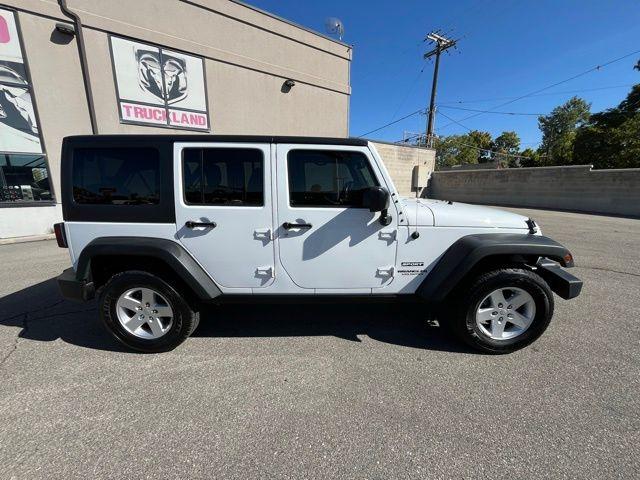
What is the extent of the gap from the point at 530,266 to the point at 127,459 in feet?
11.4

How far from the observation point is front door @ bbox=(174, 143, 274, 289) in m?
2.47

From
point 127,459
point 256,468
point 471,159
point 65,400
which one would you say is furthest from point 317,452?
point 471,159

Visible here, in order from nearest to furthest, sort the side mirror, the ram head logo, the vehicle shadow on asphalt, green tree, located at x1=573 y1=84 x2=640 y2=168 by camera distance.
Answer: the side mirror
the vehicle shadow on asphalt
the ram head logo
green tree, located at x1=573 y1=84 x2=640 y2=168

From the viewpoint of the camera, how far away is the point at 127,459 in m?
1.64

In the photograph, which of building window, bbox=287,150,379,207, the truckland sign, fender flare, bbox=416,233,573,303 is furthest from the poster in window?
fender flare, bbox=416,233,573,303

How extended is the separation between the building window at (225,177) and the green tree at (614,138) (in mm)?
33132

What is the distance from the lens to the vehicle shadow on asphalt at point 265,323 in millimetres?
2863

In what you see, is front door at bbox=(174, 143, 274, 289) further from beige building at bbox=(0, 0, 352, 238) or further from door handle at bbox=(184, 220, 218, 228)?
beige building at bbox=(0, 0, 352, 238)

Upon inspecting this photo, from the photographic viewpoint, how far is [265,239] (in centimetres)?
253

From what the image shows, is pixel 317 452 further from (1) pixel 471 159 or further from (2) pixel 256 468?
(1) pixel 471 159

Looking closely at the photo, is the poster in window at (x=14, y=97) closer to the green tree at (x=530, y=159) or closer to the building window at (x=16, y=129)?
the building window at (x=16, y=129)

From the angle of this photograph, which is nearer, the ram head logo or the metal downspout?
the metal downspout

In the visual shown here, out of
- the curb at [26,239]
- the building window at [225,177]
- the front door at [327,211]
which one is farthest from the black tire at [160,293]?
the curb at [26,239]

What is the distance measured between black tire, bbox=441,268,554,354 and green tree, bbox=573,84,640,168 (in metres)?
31.3
